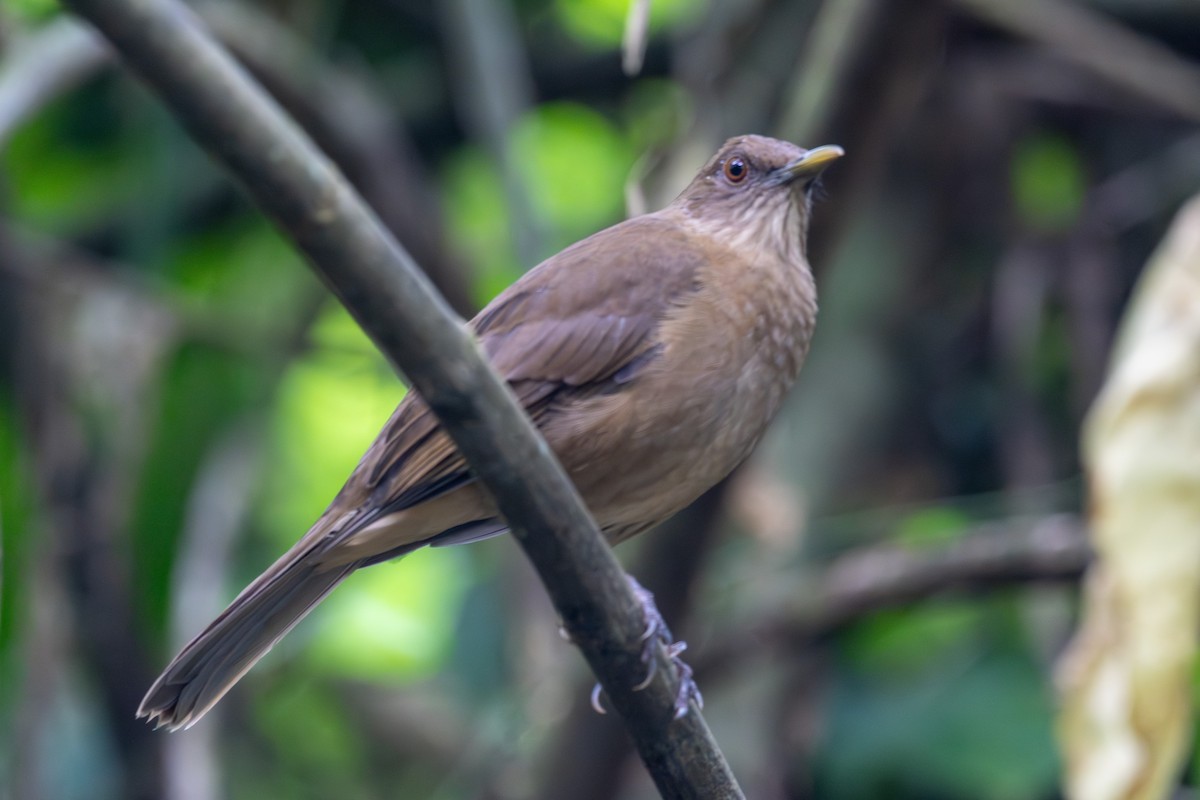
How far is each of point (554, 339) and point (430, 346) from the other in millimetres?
1273

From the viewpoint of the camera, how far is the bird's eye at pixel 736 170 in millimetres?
3504

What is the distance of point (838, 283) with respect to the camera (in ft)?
17.5

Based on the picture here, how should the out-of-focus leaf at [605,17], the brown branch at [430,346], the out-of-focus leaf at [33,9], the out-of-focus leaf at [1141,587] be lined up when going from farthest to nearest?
the out-of-focus leaf at [605,17]
the out-of-focus leaf at [33,9]
the out-of-focus leaf at [1141,587]
the brown branch at [430,346]

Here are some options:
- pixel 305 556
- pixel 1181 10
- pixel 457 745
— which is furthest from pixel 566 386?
pixel 1181 10

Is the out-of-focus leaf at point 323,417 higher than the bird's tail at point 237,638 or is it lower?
lower

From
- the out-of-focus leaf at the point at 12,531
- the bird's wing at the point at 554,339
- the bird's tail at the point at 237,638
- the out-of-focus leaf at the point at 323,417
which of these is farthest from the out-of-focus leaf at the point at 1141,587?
the out-of-focus leaf at the point at 323,417

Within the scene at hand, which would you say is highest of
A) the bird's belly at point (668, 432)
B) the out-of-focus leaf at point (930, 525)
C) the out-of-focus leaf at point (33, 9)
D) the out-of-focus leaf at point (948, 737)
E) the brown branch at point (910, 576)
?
the out-of-focus leaf at point (33, 9)

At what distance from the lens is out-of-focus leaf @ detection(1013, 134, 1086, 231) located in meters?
5.73

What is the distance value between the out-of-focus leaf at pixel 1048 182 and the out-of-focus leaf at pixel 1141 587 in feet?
8.73

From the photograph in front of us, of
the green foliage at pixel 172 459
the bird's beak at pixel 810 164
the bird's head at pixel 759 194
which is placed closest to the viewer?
the bird's beak at pixel 810 164

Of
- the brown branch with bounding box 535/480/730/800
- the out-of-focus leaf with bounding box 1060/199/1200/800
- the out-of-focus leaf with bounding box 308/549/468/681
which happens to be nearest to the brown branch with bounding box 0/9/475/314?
the out-of-focus leaf with bounding box 308/549/468/681

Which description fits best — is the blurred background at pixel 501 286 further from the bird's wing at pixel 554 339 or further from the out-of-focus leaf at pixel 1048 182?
the bird's wing at pixel 554 339

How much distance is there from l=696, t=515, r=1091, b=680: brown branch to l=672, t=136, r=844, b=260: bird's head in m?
1.27

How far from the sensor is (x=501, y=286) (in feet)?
20.5
